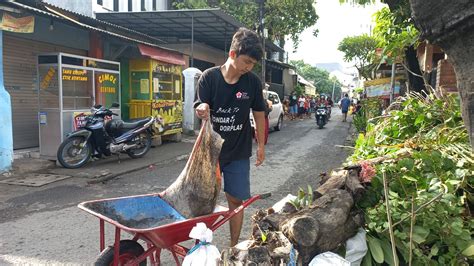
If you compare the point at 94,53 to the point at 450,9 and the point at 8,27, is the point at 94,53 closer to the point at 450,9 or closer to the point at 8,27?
the point at 8,27

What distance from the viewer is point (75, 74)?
27.6 feet

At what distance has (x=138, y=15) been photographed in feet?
41.9

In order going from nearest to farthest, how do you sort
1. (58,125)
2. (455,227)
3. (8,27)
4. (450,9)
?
(450,9) < (455,227) < (8,27) < (58,125)

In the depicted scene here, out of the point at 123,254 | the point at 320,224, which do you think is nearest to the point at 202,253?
the point at 123,254

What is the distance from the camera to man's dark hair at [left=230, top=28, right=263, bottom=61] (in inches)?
115

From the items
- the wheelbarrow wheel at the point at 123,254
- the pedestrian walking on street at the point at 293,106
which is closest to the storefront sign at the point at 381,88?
the wheelbarrow wheel at the point at 123,254

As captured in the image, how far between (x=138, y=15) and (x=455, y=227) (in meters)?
12.2

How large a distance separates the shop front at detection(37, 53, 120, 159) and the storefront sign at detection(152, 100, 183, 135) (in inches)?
85.1

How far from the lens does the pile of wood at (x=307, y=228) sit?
2143mm

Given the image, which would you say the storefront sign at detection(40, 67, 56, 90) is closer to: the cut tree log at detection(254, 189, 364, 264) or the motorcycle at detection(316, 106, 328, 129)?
the cut tree log at detection(254, 189, 364, 264)

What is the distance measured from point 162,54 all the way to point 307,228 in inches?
368

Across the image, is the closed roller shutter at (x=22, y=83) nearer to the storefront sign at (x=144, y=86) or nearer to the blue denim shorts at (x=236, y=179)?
the storefront sign at (x=144, y=86)

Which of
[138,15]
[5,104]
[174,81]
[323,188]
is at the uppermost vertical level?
[138,15]

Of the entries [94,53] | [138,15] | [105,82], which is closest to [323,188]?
[105,82]
